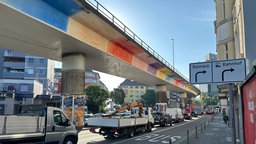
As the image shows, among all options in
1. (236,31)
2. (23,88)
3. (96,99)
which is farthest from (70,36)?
(96,99)

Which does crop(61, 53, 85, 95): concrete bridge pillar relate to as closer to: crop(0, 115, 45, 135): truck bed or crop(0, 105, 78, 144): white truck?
crop(0, 105, 78, 144): white truck

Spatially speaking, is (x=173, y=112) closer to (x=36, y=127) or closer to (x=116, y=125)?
(x=116, y=125)

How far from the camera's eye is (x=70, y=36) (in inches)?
673

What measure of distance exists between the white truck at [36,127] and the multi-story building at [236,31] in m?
9.10

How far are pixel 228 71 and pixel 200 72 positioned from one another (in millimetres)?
689

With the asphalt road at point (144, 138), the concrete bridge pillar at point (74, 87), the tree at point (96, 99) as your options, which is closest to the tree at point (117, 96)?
the tree at point (96, 99)

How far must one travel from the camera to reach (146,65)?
33.3m

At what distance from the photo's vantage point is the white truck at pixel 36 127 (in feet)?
31.0

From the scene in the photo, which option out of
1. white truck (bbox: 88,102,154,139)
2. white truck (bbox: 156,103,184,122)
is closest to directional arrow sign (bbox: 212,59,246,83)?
white truck (bbox: 88,102,154,139)

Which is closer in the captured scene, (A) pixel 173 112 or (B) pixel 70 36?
(B) pixel 70 36

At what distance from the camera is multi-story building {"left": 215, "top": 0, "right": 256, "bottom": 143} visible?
41.8ft

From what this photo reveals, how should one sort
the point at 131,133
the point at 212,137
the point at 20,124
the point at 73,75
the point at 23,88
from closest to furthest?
the point at 20,124 → the point at 212,137 → the point at 131,133 → the point at 73,75 → the point at 23,88

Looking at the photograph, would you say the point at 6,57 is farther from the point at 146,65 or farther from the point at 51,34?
the point at 51,34

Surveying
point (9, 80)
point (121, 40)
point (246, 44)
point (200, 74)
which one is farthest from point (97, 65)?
point (9, 80)
